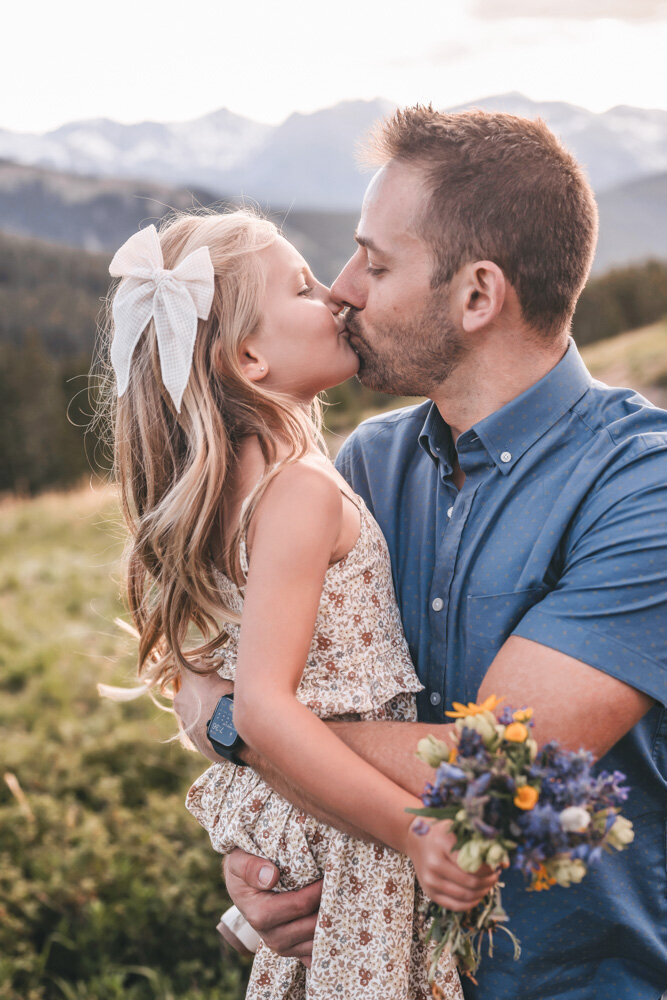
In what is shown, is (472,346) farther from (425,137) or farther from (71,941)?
(71,941)

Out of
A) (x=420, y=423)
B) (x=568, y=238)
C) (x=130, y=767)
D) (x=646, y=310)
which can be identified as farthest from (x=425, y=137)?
(x=646, y=310)

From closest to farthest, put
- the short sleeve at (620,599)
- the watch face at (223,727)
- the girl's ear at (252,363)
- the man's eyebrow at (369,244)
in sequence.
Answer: the short sleeve at (620,599) → the watch face at (223,727) → the girl's ear at (252,363) → the man's eyebrow at (369,244)

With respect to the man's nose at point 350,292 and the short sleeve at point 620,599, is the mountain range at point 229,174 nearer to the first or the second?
the man's nose at point 350,292

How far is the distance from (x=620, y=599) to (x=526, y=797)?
0.71 metres

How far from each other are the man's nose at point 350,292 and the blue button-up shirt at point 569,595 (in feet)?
1.74

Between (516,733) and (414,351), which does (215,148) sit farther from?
(516,733)

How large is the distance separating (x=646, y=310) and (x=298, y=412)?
65.0ft

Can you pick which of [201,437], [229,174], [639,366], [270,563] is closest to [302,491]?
[270,563]

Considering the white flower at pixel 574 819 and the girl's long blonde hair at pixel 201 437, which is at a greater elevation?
the girl's long blonde hair at pixel 201 437

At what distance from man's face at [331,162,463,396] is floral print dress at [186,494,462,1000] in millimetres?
500

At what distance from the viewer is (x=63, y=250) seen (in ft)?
125

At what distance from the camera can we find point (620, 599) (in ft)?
6.18

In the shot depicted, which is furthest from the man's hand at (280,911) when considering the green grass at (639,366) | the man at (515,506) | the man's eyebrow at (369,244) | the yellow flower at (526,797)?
the green grass at (639,366)

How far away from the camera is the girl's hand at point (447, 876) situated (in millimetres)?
1458
